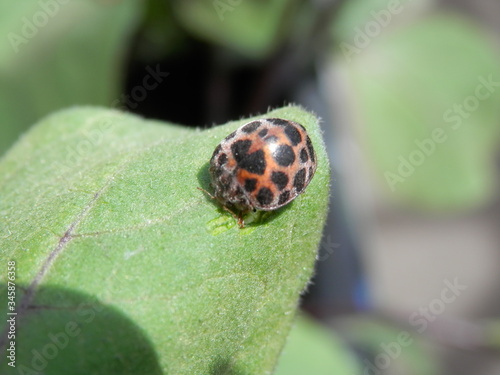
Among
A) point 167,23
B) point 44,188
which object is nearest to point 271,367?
point 44,188

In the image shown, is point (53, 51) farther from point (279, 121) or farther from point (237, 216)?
point (237, 216)

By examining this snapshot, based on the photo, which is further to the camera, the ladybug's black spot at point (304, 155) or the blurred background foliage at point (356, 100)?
the blurred background foliage at point (356, 100)

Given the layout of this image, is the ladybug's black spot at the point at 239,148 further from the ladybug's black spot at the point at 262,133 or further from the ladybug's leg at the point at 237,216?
the ladybug's leg at the point at 237,216

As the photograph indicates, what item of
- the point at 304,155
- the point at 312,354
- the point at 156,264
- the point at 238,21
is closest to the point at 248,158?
the point at 304,155

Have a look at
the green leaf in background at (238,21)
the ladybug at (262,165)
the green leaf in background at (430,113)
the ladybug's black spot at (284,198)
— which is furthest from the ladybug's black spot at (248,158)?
the green leaf in background at (430,113)

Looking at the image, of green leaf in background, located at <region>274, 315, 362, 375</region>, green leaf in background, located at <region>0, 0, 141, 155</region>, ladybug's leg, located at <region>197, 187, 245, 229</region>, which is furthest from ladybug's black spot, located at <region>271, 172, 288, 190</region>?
Answer: green leaf in background, located at <region>0, 0, 141, 155</region>

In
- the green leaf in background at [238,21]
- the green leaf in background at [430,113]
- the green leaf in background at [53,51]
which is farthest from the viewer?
the green leaf in background at [430,113]
